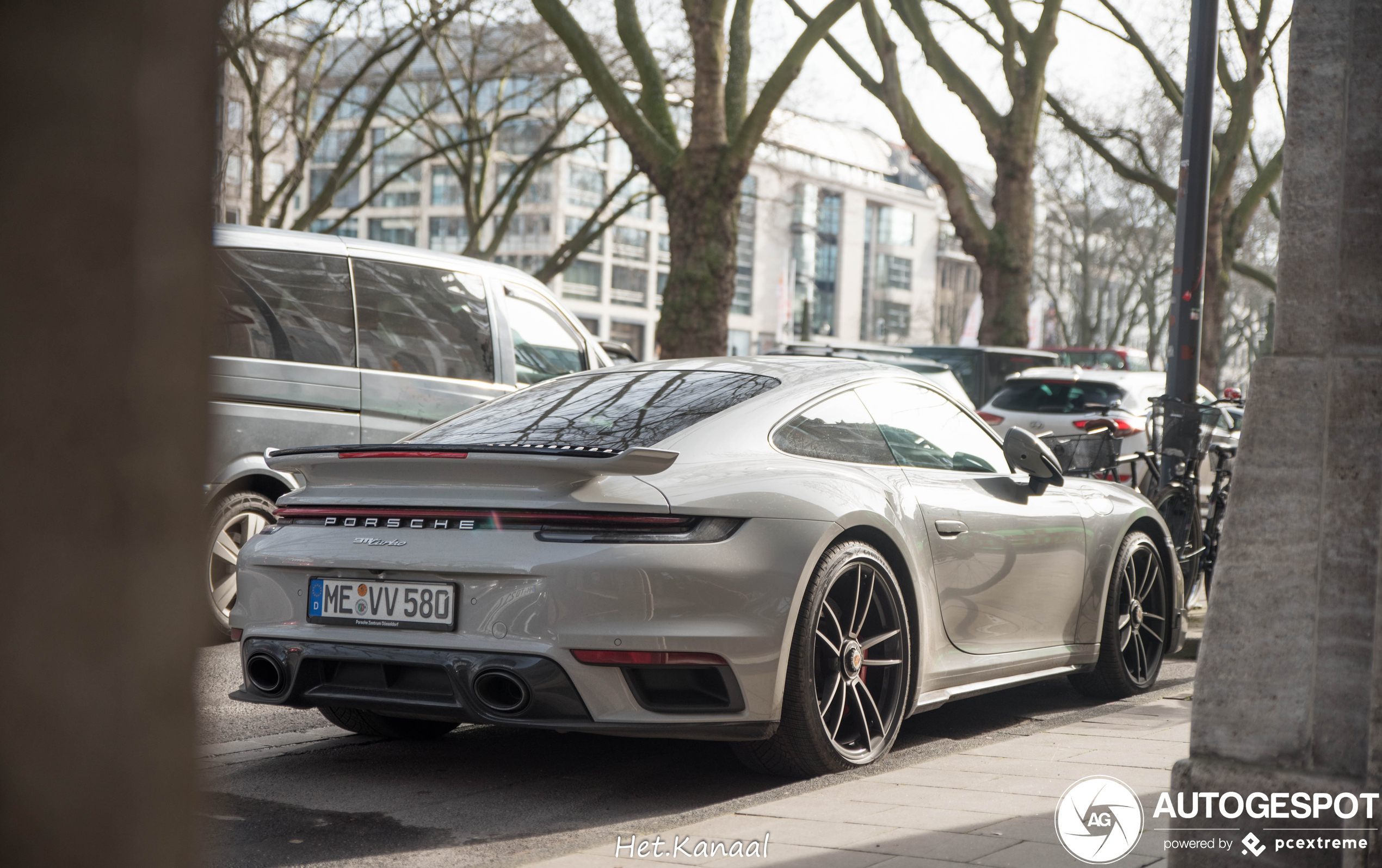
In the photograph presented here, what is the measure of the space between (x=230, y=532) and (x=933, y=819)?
4350 millimetres

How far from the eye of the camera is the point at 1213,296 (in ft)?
89.5

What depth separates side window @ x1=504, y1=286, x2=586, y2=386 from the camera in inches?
338

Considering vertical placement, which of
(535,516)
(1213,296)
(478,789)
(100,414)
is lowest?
(478,789)

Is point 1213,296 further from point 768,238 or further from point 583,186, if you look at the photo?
point 768,238

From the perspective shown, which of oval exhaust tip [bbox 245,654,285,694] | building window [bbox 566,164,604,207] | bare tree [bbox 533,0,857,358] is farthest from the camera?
building window [bbox 566,164,604,207]

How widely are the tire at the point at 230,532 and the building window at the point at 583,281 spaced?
3075 inches

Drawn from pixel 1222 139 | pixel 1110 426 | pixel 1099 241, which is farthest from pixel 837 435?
pixel 1099 241

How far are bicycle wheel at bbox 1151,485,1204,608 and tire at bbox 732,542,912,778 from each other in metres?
4.23

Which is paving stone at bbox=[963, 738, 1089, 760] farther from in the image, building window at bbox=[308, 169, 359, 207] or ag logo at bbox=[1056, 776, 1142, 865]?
building window at bbox=[308, 169, 359, 207]

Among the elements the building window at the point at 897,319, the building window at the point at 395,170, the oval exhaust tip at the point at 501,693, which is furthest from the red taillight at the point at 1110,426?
the building window at the point at 897,319

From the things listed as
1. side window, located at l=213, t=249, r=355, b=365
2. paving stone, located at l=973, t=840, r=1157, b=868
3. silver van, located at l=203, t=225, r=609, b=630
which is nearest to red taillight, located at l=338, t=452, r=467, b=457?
paving stone, located at l=973, t=840, r=1157, b=868

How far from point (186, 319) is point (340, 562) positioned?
11.3ft

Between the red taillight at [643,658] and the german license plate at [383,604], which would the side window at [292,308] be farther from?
the red taillight at [643,658]

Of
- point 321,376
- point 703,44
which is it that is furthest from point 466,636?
point 703,44
